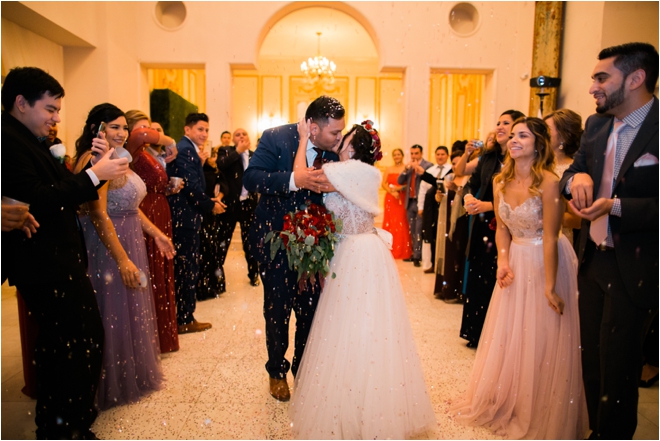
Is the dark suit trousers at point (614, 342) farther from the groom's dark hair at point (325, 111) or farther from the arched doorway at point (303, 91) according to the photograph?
the arched doorway at point (303, 91)

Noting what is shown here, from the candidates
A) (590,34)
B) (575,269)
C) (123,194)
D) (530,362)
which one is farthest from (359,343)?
(590,34)

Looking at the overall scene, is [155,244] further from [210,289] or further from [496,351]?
[496,351]

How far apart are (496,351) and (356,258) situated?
962 millimetres

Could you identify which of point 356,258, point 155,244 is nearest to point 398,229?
point 155,244

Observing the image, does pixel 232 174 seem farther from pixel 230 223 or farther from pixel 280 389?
pixel 280 389

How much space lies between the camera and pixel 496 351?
2529mm

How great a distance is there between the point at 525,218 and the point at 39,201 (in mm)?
2266

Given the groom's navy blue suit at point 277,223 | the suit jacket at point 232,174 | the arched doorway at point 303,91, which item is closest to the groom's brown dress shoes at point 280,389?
the groom's navy blue suit at point 277,223

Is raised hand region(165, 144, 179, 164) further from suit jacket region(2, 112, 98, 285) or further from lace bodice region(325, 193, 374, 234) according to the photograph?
lace bodice region(325, 193, 374, 234)

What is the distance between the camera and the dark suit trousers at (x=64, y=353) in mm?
1956

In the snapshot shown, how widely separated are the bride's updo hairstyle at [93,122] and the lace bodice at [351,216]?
4.36ft

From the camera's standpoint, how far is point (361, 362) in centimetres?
218

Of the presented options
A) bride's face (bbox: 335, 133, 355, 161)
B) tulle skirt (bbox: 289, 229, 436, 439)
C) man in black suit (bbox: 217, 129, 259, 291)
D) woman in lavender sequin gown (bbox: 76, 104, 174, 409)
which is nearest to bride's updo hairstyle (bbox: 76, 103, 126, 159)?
woman in lavender sequin gown (bbox: 76, 104, 174, 409)

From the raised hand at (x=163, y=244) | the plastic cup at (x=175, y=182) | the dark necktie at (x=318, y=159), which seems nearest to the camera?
the dark necktie at (x=318, y=159)
